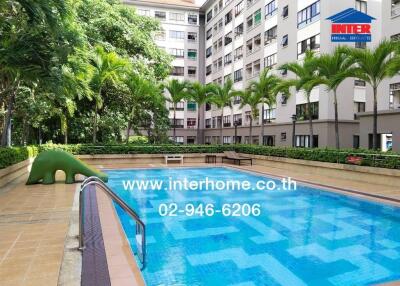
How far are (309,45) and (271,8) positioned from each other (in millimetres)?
9200

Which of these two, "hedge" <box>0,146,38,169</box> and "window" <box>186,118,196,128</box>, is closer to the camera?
"hedge" <box>0,146,38,169</box>

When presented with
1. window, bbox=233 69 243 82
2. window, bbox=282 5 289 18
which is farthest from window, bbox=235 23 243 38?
window, bbox=282 5 289 18

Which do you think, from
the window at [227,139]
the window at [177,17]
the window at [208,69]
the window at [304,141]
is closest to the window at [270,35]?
the window at [304,141]

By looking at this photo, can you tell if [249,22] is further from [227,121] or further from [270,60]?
[227,121]

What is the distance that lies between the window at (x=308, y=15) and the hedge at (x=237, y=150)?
44.0 feet

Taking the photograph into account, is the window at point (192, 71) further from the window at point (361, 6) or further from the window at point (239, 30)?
the window at point (361, 6)

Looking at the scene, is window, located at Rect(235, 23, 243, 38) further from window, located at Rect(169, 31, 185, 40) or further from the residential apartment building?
window, located at Rect(169, 31, 185, 40)

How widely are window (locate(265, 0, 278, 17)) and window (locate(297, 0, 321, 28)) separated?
491 centimetres

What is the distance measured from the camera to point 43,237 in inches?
243

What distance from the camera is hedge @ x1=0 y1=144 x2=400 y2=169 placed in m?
14.5

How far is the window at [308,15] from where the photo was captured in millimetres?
29656

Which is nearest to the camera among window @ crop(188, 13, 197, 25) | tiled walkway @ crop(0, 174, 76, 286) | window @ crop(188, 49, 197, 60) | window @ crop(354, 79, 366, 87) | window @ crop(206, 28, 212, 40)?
tiled walkway @ crop(0, 174, 76, 286)

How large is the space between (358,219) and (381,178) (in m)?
5.86

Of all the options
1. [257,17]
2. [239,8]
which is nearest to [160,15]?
[239,8]
